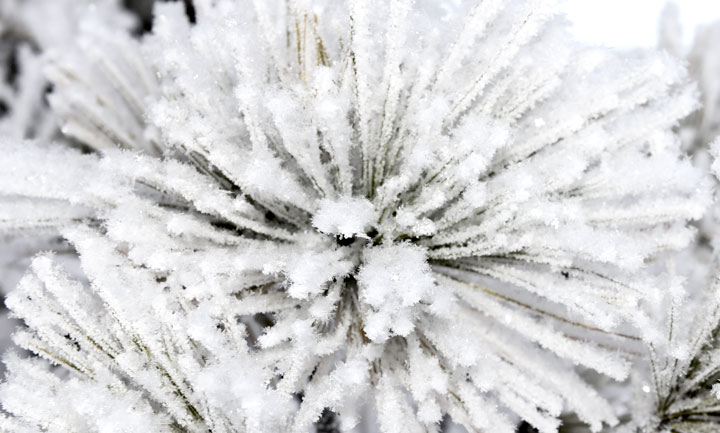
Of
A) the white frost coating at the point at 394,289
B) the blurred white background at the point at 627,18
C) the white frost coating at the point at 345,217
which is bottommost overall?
the white frost coating at the point at 394,289

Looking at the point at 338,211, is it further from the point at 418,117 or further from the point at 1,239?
the point at 1,239

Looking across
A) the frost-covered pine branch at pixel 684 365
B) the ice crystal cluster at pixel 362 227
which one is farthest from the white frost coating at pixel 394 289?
the frost-covered pine branch at pixel 684 365

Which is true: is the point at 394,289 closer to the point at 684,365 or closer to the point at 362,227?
the point at 362,227

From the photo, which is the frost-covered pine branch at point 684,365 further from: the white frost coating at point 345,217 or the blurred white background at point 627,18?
the white frost coating at point 345,217

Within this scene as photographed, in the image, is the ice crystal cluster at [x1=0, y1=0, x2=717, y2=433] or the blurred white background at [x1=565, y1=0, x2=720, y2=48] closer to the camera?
the ice crystal cluster at [x1=0, y1=0, x2=717, y2=433]

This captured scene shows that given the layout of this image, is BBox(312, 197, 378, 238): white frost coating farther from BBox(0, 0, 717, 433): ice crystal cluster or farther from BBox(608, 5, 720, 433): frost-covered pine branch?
BBox(608, 5, 720, 433): frost-covered pine branch

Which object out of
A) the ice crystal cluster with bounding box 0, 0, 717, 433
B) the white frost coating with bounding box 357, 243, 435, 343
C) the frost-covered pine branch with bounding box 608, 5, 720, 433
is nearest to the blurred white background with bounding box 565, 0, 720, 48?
A: the ice crystal cluster with bounding box 0, 0, 717, 433

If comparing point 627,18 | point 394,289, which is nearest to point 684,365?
point 394,289

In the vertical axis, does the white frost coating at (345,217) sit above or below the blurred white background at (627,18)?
below
